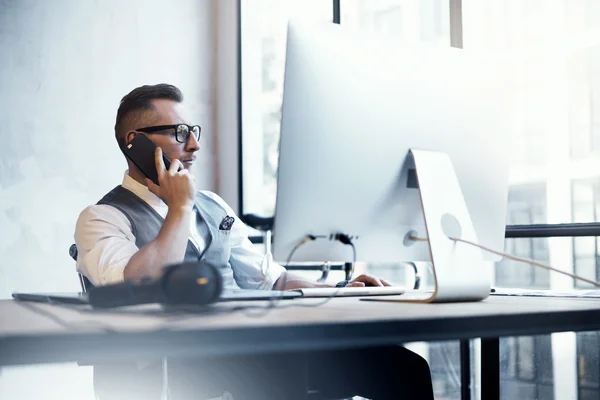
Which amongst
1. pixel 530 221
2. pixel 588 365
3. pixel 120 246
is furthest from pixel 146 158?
pixel 588 365

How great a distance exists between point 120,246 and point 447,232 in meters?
0.76

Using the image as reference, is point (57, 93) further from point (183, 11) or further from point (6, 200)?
point (183, 11)

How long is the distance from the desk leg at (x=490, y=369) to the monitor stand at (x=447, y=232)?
12 cm

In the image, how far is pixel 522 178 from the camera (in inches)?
104

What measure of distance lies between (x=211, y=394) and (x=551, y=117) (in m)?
1.74

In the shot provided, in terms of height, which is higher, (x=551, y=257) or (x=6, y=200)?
(x=6, y=200)

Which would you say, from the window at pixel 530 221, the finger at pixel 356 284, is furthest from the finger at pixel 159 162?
the window at pixel 530 221

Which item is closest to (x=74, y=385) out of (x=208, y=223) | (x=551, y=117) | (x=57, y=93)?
(x=57, y=93)

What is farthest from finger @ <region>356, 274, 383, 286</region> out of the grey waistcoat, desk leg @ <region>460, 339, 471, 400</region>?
desk leg @ <region>460, 339, 471, 400</region>

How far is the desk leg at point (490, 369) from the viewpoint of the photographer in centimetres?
129

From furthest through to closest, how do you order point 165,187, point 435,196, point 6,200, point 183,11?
point 183,11 → point 6,200 → point 165,187 → point 435,196

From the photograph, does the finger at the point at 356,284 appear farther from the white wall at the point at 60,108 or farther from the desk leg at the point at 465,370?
the white wall at the point at 60,108

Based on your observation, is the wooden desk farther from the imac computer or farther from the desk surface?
the imac computer

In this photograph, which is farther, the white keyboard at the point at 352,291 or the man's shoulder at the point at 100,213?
the man's shoulder at the point at 100,213
